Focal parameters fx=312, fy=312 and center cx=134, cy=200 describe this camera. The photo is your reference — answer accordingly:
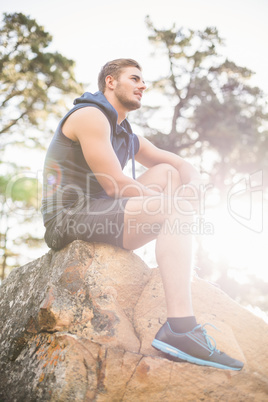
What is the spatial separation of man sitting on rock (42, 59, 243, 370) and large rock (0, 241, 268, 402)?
14 cm

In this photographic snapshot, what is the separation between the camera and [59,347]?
1929 millimetres

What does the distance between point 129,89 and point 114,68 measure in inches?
11.1

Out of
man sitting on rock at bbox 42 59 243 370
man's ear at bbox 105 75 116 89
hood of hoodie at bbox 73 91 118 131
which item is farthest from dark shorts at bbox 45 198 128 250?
man's ear at bbox 105 75 116 89

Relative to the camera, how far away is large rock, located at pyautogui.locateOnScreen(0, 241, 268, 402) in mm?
1872

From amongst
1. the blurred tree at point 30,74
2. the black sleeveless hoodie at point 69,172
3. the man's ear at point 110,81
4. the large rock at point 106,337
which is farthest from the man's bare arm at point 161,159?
the blurred tree at point 30,74

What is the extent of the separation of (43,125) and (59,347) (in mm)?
10128

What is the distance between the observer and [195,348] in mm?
1861

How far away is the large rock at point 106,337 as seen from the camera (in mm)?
1872

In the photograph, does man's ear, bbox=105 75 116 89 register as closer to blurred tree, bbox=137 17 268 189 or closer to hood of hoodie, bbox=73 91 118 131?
hood of hoodie, bbox=73 91 118 131

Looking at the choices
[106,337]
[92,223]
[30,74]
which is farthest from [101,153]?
[30,74]

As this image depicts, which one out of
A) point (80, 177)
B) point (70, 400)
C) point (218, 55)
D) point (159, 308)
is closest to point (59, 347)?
point (70, 400)

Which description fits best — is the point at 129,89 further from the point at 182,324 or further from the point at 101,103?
the point at 182,324

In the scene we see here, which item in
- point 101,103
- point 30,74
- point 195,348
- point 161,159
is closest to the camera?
point 195,348

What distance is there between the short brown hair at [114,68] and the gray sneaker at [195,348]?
2.14m
